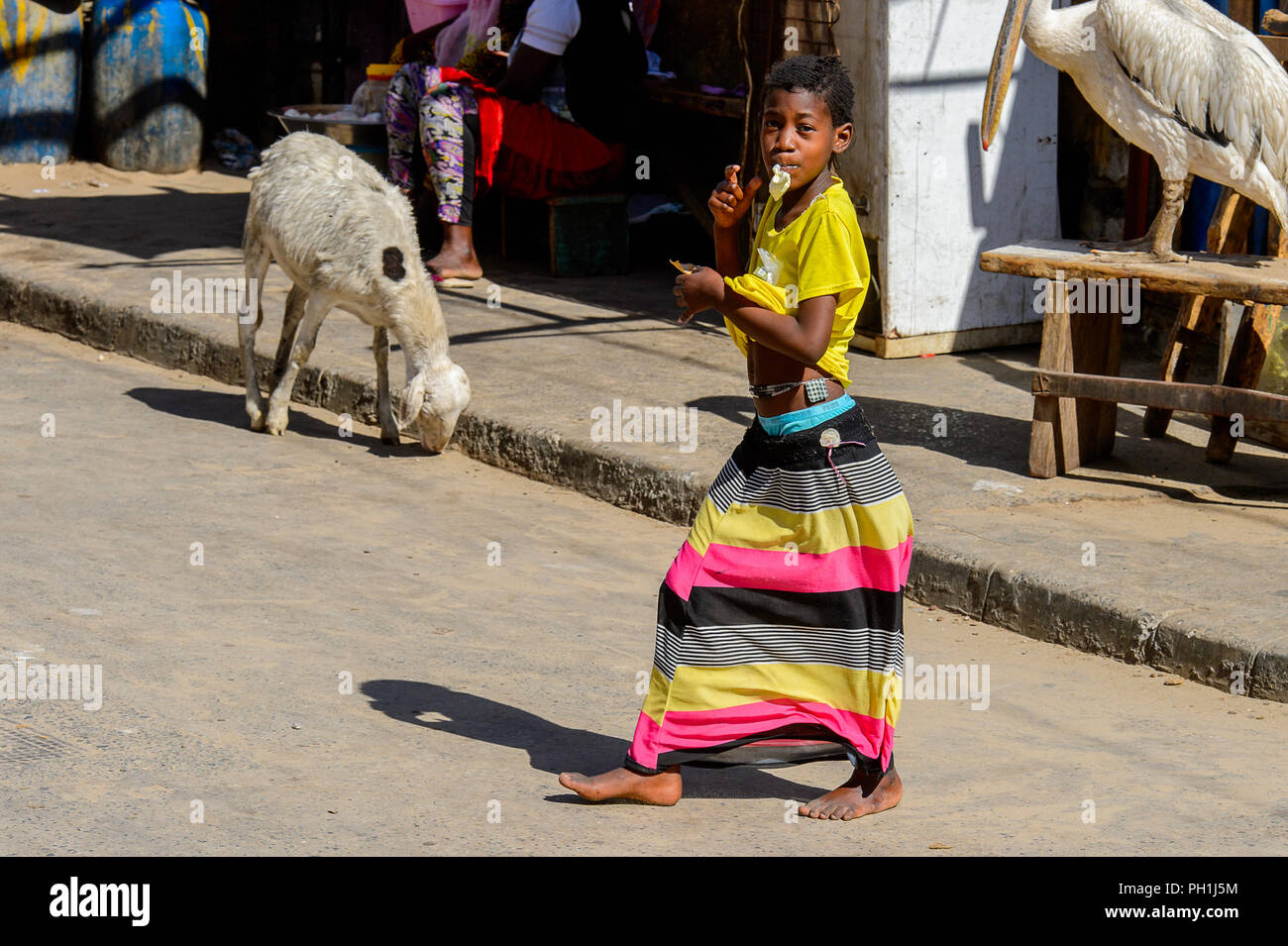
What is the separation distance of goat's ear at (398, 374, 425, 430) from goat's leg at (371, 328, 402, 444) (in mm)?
377

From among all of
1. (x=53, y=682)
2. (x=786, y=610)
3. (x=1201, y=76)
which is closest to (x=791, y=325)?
(x=786, y=610)

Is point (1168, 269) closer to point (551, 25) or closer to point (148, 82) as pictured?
point (551, 25)

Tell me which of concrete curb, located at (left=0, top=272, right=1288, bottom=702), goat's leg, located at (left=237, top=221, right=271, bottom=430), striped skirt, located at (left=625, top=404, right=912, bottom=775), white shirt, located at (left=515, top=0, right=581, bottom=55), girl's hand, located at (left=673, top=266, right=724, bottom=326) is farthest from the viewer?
white shirt, located at (left=515, top=0, right=581, bottom=55)

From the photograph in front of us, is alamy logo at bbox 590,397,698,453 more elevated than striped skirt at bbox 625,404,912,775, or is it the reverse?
striped skirt at bbox 625,404,912,775

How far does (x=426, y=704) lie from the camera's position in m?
4.35

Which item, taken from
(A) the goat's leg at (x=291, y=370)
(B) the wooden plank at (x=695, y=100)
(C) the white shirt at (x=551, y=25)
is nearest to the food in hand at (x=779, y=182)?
(A) the goat's leg at (x=291, y=370)

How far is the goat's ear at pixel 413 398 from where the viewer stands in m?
6.71

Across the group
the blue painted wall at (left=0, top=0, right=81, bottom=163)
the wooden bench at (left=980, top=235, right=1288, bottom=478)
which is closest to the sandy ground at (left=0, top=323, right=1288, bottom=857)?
the wooden bench at (left=980, top=235, right=1288, bottom=478)

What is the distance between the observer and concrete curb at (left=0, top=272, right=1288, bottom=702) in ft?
15.7

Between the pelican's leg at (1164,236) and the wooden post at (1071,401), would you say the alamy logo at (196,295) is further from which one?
the pelican's leg at (1164,236)

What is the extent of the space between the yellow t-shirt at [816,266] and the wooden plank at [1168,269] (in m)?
2.58

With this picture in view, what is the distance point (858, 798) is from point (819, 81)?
5.19 ft

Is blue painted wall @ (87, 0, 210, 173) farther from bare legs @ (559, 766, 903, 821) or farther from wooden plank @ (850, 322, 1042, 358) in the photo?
bare legs @ (559, 766, 903, 821)

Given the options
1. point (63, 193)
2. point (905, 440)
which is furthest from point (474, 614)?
point (63, 193)
